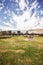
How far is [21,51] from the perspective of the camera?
421 cm

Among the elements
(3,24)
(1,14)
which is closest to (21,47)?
(3,24)

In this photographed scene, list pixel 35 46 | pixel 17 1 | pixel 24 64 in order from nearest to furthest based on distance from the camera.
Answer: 1. pixel 24 64
2. pixel 35 46
3. pixel 17 1

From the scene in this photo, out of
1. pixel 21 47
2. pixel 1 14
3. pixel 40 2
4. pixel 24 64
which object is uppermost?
pixel 40 2

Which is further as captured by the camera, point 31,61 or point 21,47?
point 21,47

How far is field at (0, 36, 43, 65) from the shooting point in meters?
3.97

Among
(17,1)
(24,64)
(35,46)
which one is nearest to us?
(24,64)

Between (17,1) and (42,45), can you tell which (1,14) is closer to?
(17,1)

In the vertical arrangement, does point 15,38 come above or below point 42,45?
above

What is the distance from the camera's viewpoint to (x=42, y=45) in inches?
170

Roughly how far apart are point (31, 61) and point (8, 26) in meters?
→ 1.65

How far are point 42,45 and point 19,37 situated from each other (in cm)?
90

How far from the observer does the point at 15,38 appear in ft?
14.8

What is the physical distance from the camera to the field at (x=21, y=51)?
397 cm

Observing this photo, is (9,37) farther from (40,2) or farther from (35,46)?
(40,2)
